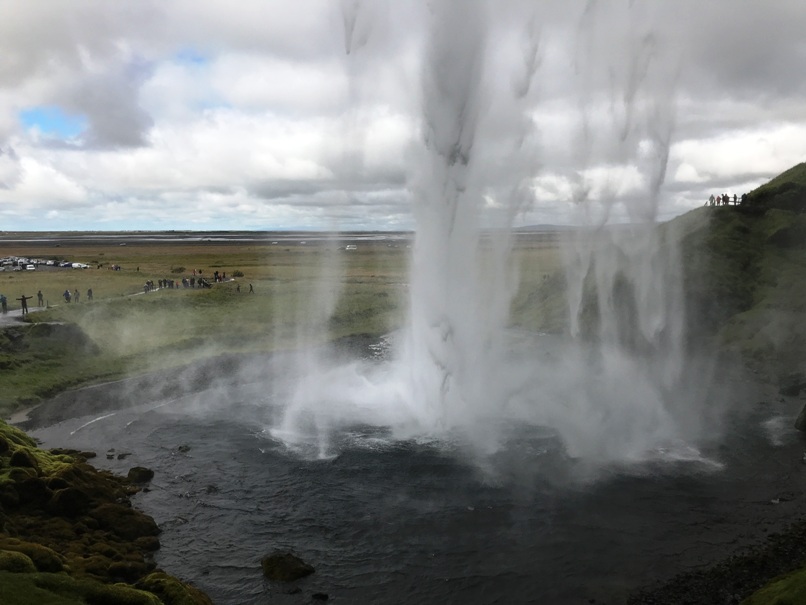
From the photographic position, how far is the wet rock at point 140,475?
108 feet

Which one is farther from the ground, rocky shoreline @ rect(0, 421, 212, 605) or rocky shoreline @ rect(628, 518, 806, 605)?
rocky shoreline @ rect(0, 421, 212, 605)

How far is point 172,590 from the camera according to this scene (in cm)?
2138

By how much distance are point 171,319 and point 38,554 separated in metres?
56.5

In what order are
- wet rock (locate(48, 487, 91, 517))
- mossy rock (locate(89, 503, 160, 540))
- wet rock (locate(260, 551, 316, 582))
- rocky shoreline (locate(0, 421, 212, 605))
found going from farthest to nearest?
1. mossy rock (locate(89, 503, 160, 540))
2. wet rock (locate(48, 487, 91, 517))
3. wet rock (locate(260, 551, 316, 582))
4. rocky shoreline (locate(0, 421, 212, 605))

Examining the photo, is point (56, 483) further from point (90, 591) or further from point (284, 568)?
point (284, 568)

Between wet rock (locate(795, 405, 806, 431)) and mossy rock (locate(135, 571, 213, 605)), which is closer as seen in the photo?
mossy rock (locate(135, 571, 213, 605))

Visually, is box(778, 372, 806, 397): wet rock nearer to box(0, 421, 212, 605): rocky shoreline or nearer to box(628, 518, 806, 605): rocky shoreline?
box(628, 518, 806, 605): rocky shoreline

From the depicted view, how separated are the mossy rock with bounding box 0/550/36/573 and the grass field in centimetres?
2977

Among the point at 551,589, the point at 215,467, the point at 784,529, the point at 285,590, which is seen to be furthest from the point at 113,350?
the point at 784,529

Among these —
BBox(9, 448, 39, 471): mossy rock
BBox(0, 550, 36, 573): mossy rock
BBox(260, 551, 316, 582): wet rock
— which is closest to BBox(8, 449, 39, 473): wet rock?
BBox(9, 448, 39, 471): mossy rock

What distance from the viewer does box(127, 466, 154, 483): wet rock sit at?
32969 mm

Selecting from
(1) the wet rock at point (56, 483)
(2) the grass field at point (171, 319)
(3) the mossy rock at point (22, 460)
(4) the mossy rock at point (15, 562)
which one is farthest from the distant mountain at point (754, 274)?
(3) the mossy rock at point (22, 460)

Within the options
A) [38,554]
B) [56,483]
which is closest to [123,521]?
[56,483]

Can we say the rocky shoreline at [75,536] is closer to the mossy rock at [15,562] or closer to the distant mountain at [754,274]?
the mossy rock at [15,562]
